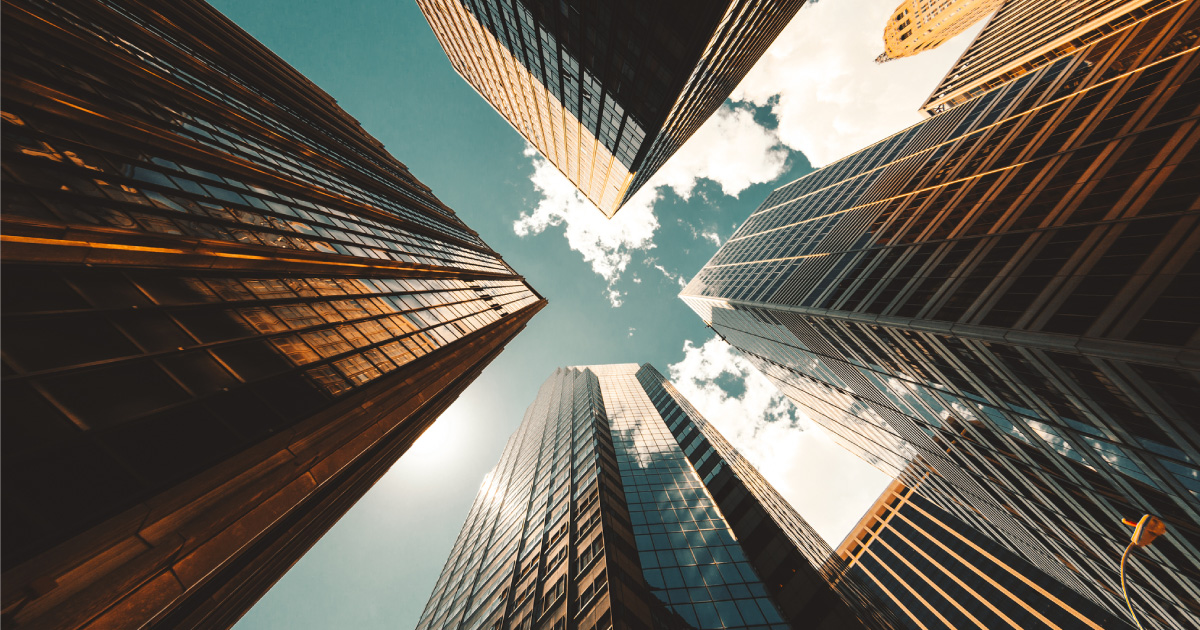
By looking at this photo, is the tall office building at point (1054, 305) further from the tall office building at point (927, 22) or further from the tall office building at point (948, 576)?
the tall office building at point (927, 22)

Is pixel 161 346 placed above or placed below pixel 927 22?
below

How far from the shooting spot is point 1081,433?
20.0 meters

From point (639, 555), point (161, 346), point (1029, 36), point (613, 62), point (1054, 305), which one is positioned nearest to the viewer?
point (161, 346)

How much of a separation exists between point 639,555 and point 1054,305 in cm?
2781

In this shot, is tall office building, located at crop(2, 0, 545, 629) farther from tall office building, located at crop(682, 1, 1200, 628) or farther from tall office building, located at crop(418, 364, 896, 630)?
tall office building, located at crop(682, 1, 1200, 628)

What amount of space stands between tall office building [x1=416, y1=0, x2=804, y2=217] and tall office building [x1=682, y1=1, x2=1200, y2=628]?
22.1 metres

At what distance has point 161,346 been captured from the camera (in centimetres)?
848

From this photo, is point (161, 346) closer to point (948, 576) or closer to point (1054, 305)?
point (1054, 305)

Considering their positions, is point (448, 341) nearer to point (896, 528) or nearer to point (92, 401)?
point (92, 401)

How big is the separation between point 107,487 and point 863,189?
6763 centimetres

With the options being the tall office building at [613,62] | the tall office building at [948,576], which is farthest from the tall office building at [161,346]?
the tall office building at [948,576]

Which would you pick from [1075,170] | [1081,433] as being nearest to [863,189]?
[1075,170]

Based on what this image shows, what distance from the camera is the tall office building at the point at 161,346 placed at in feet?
19.8

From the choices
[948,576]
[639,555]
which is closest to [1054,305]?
[639,555]
